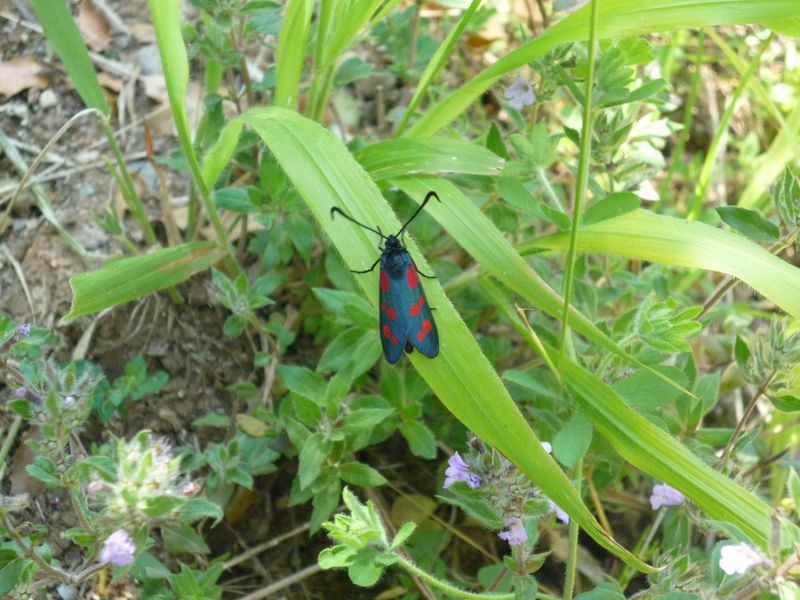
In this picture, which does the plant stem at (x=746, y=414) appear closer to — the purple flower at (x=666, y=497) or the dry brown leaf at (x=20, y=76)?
the purple flower at (x=666, y=497)

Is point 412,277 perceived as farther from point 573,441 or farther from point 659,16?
point 659,16

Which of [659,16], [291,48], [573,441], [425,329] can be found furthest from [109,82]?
[573,441]

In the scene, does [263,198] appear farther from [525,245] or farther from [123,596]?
[123,596]

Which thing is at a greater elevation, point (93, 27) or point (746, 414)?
point (93, 27)

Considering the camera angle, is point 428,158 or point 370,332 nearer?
point 428,158

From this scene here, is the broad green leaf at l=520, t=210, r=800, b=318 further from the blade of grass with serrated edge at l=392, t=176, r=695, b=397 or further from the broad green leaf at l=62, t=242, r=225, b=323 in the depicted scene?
the broad green leaf at l=62, t=242, r=225, b=323

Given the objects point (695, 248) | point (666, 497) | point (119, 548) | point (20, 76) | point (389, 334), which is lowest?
point (666, 497)
